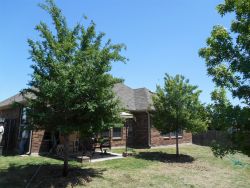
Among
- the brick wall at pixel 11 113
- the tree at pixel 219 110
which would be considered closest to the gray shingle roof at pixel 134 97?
the brick wall at pixel 11 113

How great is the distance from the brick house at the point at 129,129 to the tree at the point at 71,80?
6130mm

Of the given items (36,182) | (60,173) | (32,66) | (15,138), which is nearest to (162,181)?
(60,173)

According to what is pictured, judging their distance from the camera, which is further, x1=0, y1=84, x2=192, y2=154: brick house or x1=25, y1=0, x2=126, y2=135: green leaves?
x1=0, y1=84, x2=192, y2=154: brick house

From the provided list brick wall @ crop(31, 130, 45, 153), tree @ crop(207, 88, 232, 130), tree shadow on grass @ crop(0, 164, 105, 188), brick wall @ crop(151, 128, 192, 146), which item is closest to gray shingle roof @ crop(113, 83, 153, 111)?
brick wall @ crop(151, 128, 192, 146)

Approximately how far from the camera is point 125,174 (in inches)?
461

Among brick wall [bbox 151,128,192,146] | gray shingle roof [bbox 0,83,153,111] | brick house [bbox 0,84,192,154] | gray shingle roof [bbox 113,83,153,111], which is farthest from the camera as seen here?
gray shingle roof [bbox 113,83,153,111]

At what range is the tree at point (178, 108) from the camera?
17614 millimetres

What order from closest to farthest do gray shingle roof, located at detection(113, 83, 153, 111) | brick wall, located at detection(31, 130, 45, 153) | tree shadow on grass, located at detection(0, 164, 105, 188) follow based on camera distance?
tree shadow on grass, located at detection(0, 164, 105, 188) < brick wall, located at detection(31, 130, 45, 153) < gray shingle roof, located at detection(113, 83, 153, 111)

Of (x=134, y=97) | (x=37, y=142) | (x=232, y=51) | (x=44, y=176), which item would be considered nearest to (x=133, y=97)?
(x=134, y=97)

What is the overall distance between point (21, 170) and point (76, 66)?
5429 mm

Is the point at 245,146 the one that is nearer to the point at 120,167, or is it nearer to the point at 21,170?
the point at 120,167

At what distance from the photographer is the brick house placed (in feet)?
55.4

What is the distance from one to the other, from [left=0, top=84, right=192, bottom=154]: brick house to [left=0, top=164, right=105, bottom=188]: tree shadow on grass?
4245 millimetres

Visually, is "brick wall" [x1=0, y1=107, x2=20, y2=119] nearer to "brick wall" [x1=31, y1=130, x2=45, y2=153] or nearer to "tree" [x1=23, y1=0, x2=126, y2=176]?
"brick wall" [x1=31, y1=130, x2=45, y2=153]
